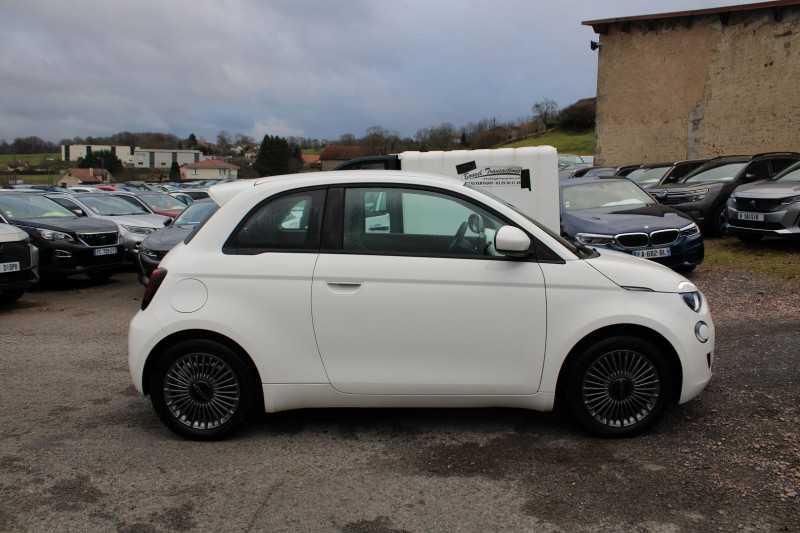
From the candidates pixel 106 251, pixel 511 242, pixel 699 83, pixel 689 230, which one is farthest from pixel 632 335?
pixel 699 83

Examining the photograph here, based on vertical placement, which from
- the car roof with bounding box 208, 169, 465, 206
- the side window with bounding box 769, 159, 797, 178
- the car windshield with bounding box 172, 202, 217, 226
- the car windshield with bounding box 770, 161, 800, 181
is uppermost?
the side window with bounding box 769, 159, 797, 178

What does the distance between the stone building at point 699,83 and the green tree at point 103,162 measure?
91424 mm

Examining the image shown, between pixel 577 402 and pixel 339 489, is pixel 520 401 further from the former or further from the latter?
pixel 339 489

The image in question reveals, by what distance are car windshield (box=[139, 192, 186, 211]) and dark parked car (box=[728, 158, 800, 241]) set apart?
12.6 m

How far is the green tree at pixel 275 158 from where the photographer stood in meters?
91.9

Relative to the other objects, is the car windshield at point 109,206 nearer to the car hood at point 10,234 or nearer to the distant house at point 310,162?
the car hood at point 10,234

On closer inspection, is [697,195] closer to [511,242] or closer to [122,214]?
[511,242]

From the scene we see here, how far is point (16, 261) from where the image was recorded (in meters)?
8.64

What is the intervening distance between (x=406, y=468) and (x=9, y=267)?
7.41 meters

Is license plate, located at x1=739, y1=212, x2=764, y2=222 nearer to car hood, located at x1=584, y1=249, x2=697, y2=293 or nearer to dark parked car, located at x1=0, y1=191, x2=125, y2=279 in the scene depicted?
car hood, located at x1=584, y1=249, x2=697, y2=293

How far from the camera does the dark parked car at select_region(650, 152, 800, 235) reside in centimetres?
1260

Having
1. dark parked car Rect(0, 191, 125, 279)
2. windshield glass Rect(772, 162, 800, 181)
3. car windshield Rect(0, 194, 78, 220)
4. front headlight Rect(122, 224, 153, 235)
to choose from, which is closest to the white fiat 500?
dark parked car Rect(0, 191, 125, 279)

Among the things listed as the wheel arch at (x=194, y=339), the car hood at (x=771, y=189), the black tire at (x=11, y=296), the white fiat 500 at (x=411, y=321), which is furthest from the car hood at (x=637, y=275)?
the black tire at (x=11, y=296)

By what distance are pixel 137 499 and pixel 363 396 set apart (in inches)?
55.9
